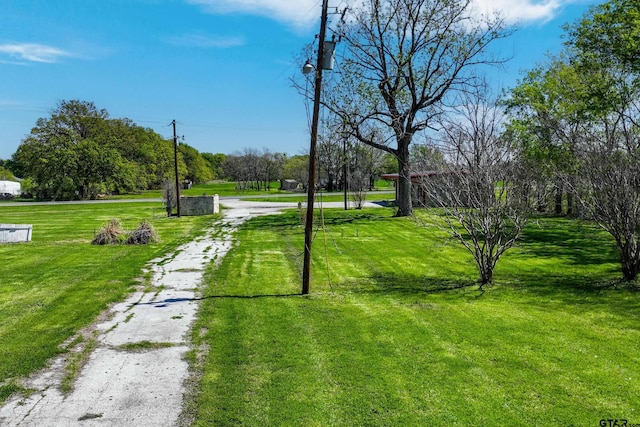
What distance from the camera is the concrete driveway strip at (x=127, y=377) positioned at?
4801 millimetres

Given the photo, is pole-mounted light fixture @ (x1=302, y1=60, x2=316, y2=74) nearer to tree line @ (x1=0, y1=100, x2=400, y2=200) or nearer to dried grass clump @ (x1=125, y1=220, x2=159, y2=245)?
dried grass clump @ (x1=125, y1=220, x2=159, y2=245)

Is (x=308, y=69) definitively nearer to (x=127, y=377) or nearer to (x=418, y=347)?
(x=418, y=347)

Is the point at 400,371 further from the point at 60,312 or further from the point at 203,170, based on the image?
the point at 203,170

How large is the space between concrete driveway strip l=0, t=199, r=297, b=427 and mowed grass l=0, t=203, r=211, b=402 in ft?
1.42

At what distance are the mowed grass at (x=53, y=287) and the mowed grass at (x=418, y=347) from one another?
2.04 m

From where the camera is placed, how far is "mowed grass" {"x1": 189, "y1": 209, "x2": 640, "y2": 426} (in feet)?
16.0

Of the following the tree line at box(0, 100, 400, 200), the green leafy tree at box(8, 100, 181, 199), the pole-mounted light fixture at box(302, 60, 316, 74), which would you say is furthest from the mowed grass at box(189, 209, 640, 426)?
the green leafy tree at box(8, 100, 181, 199)

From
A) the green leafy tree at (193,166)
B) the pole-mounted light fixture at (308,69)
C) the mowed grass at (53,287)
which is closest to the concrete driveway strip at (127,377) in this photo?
the mowed grass at (53,287)

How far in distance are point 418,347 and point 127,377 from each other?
147 inches

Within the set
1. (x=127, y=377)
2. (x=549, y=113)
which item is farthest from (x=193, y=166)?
(x=127, y=377)

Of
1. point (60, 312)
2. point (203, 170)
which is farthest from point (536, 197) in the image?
point (203, 170)

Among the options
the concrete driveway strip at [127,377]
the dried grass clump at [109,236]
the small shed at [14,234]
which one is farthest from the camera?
the dried grass clump at [109,236]

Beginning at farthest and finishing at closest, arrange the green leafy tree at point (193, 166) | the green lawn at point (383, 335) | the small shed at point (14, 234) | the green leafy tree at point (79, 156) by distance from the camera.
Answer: the green leafy tree at point (193, 166), the green leafy tree at point (79, 156), the small shed at point (14, 234), the green lawn at point (383, 335)

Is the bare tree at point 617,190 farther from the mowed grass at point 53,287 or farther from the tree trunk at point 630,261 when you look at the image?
the mowed grass at point 53,287
